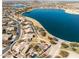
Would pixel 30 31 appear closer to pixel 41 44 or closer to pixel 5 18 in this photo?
pixel 41 44

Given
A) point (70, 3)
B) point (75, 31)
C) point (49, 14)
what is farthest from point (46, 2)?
point (75, 31)

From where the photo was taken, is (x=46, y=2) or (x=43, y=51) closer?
(x=43, y=51)

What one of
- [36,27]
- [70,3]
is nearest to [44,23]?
[36,27]

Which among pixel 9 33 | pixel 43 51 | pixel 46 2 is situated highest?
pixel 46 2

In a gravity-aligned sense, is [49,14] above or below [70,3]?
below

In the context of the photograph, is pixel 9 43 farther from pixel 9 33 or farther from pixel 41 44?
pixel 41 44

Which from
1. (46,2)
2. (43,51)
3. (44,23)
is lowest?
(43,51)
